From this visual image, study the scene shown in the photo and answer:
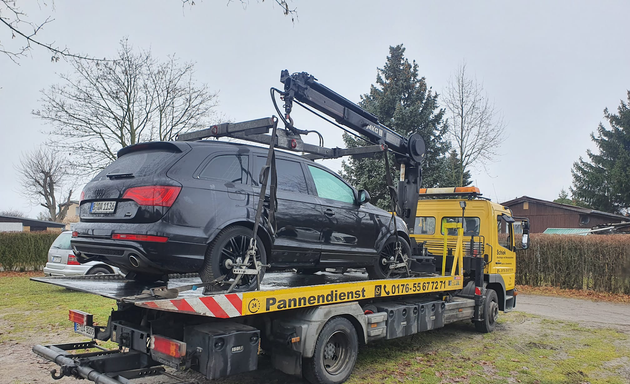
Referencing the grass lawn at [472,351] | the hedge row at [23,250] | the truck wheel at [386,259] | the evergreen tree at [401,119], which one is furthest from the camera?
the evergreen tree at [401,119]

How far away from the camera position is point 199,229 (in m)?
3.94

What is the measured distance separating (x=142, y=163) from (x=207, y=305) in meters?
1.46

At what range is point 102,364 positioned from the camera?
13.0 ft

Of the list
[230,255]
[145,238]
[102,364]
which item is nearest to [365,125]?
[230,255]

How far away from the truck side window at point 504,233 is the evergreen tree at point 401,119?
924 cm

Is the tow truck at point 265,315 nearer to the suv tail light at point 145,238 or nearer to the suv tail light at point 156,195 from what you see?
the suv tail light at point 145,238

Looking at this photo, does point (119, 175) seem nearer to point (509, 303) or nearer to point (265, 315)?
point (265, 315)

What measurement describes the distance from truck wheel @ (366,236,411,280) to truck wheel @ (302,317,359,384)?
126 cm

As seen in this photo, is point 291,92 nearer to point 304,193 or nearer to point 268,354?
point 304,193

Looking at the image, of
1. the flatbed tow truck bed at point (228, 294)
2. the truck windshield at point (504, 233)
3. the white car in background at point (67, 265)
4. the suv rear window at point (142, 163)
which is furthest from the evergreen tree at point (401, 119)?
the suv rear window at point (142, 163)

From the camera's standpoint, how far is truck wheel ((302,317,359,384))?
4438mm

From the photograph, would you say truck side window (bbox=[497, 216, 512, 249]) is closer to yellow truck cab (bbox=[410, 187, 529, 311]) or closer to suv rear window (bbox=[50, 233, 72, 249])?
yellow truck cab (bbox=[410, 187, 529, 311])

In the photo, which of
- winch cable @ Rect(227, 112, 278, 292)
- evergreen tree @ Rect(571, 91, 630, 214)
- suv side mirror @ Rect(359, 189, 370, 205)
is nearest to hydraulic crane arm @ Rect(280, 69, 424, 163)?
winch cable @ Rect(227, 112, 278, 292)

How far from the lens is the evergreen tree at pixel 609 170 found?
93.1 ft
